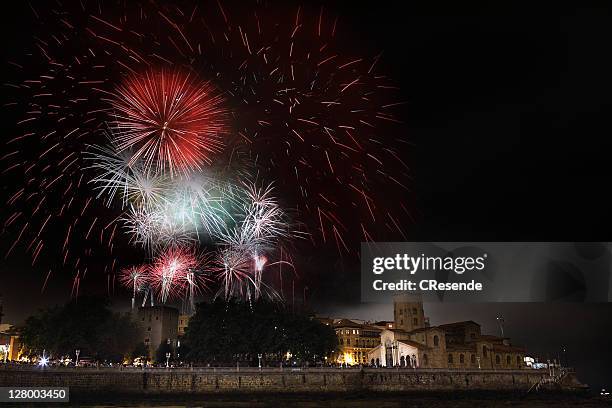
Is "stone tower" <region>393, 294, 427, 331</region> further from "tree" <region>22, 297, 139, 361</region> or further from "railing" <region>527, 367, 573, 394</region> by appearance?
"tree" <region>22, 297, 139, 361</region>

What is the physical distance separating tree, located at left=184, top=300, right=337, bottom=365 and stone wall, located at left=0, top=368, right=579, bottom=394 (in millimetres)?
6411

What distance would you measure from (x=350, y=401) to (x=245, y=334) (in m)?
19.1

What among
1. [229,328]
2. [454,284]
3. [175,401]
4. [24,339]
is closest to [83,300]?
[24,339]

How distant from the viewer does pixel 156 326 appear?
9894 cm

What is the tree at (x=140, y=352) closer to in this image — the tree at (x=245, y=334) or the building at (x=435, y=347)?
the tree at (x=245, y=334)

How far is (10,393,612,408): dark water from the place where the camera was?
53.4 metres

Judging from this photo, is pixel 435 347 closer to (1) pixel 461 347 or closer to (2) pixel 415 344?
(2) pixel 415 344

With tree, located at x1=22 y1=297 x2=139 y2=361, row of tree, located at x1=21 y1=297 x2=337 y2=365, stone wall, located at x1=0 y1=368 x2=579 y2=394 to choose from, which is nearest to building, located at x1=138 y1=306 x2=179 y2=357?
tree, located at x1=22 y1=297 x2=139 y2=361

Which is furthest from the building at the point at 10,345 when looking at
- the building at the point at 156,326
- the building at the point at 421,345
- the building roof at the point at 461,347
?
the building roof at the point at 461,347

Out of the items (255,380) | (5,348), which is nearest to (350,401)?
(255,380)

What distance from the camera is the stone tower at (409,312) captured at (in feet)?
367

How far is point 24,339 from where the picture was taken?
273ft

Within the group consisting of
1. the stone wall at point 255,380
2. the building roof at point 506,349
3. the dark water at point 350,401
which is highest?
the building roof at point 506,349

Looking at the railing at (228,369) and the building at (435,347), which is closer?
Result: the railing at (228,369)
